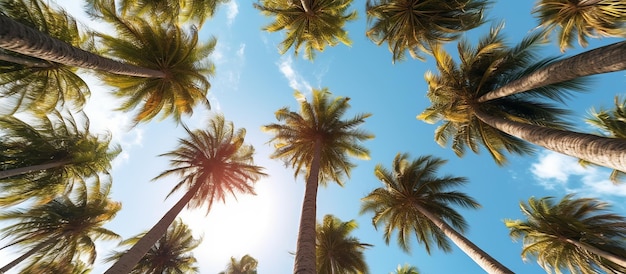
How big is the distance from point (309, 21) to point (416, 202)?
1256cm

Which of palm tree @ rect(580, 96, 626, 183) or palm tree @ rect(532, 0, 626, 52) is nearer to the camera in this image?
palm tree @ rect(532, 0, 626, 52)

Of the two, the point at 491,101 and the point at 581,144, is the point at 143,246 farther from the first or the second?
the point at 491,101

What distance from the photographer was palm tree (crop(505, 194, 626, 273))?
1061 centimetres

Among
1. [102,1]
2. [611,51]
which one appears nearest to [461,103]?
[611,51]

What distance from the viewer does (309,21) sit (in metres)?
15.9

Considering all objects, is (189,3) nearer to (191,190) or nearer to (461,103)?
(191,190)

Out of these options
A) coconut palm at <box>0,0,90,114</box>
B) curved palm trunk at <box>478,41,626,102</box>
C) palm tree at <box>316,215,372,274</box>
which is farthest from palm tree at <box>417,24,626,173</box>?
coconut palm at <box>0,0,90,114</box>

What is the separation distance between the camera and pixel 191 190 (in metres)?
15.9

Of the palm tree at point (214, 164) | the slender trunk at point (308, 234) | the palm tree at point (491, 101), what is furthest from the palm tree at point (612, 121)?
the palm tree at point (214, 164)

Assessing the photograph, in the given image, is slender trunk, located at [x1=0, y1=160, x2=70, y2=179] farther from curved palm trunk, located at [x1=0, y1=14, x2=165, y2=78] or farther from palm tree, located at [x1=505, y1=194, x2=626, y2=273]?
palm tree, located at [x1=505, y1=194, x2=626, y2=273]

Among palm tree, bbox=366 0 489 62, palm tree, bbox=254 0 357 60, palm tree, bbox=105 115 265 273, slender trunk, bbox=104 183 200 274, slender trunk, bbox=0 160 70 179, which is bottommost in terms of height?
slender trunk, bbox=104 183 200 274

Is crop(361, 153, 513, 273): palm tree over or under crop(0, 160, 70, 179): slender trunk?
over

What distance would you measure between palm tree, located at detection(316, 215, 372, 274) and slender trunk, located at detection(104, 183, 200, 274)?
30.4 feet

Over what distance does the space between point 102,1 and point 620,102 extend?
2249 cm
